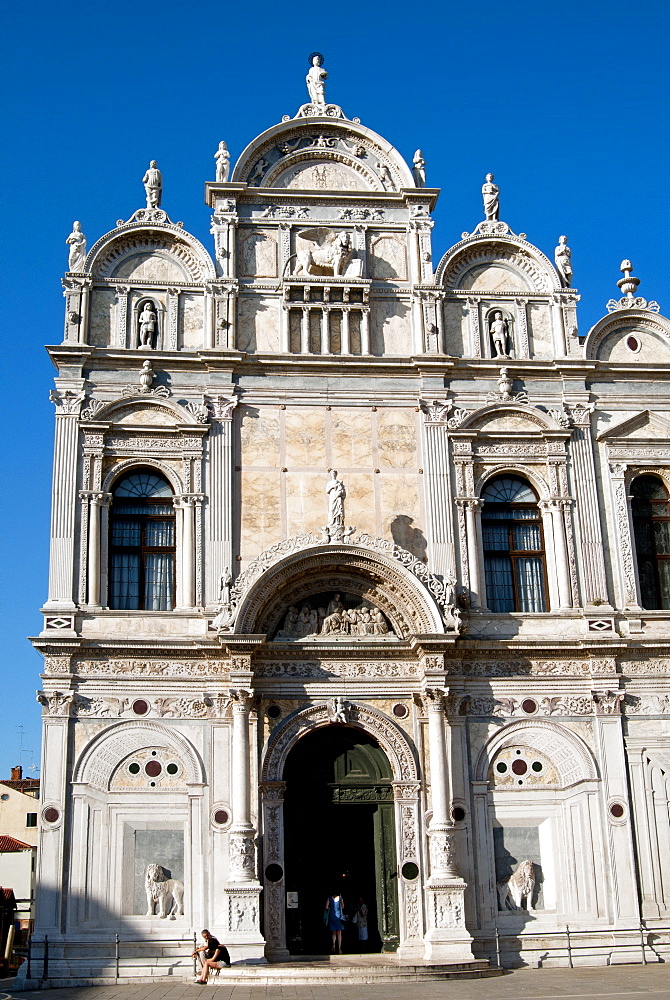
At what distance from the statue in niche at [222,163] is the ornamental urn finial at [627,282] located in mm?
8822

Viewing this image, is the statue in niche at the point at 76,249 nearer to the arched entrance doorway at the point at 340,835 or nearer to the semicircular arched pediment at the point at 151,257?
the semicircular arched pediment at the point at 151,257

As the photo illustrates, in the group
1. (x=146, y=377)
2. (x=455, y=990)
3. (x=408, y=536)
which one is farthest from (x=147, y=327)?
(x=455, y=990)

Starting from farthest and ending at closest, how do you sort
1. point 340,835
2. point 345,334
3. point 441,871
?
point 345,334
point 340,835
point 441,871

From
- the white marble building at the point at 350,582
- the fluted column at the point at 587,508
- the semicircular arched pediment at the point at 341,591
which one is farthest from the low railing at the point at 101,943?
the fluted column at the point at 587,508

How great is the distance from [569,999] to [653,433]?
12752 millimetres

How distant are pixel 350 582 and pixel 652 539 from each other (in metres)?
6.47

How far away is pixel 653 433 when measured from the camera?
25.5 metres

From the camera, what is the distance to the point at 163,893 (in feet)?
70.1

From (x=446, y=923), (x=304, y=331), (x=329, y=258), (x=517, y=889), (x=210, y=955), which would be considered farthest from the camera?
(x=329, y=258)

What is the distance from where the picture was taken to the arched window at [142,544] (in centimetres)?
2333

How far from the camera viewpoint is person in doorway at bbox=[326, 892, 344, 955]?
21.6m

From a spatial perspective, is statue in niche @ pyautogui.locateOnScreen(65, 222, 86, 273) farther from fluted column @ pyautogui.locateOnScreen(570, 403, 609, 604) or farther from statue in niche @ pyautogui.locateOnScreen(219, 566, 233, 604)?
fluted column @ pyautogui.locateOnScreen(570, 403, 609, 604)

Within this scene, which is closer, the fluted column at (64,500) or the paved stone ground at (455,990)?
the paved stone ground at (455,990)

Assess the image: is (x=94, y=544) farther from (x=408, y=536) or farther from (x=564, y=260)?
(x=564, y=260)
